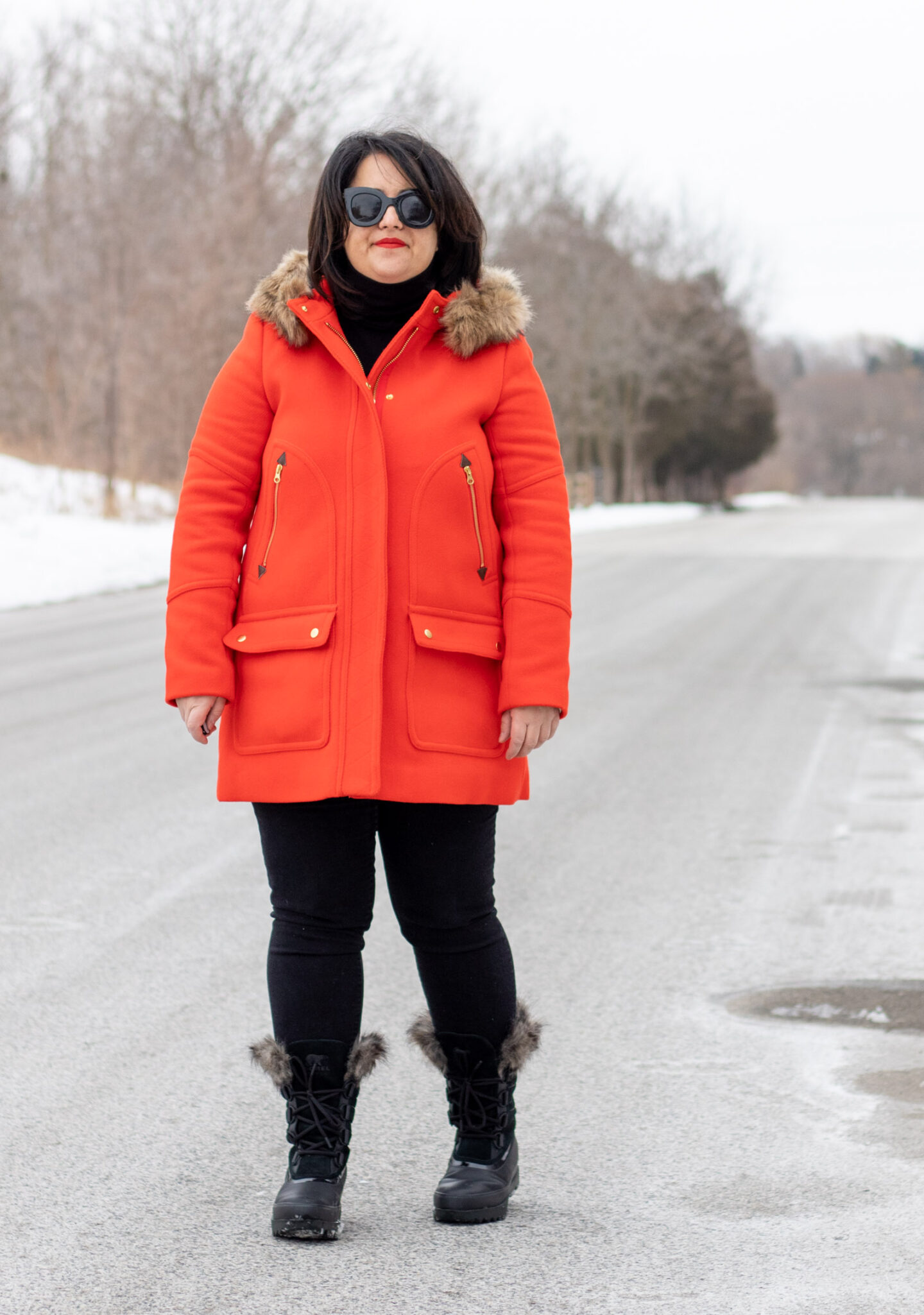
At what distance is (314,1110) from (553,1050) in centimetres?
116

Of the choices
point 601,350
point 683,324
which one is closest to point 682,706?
point 601,350

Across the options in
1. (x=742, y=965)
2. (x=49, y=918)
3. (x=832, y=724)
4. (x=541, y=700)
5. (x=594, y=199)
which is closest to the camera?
(x=541, y=700)

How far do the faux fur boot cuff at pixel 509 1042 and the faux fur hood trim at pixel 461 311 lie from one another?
3.89ft

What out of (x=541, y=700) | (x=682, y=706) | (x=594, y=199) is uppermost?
(x=594, y=199)

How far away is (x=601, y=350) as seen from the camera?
47.1 metres

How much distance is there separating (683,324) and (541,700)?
5131 cm

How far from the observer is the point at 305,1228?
9.15 ft

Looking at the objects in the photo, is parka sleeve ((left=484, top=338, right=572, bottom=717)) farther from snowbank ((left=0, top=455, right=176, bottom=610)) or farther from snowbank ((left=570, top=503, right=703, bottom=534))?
snowbank ((left=570, top=503, right=703, bottom=534))

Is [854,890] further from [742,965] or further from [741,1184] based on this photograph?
[741,1184]

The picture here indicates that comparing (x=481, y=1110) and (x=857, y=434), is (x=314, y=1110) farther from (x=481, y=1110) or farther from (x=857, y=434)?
Result: (x=857, y=434)

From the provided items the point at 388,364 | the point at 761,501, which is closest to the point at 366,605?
the point at 388,364

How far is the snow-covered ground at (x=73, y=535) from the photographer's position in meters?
17.7

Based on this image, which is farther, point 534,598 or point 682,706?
point 682,706

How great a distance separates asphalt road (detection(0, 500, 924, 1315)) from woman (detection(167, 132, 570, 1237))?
0.83 feet
